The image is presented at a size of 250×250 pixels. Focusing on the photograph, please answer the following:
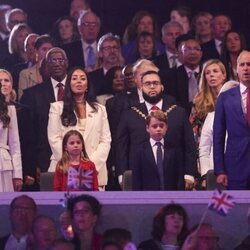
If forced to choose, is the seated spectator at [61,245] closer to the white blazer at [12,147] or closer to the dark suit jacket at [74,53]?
the white blazer at [12,147]

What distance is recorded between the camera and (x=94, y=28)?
45.9 ft

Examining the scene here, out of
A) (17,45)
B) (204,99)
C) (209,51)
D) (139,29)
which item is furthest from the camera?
(139,29)

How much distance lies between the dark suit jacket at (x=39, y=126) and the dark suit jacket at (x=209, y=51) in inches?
71.1

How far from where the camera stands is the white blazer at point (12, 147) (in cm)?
1172

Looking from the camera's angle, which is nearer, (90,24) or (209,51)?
(209,51)

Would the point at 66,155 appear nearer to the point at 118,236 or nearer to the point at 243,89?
the point at 243,89

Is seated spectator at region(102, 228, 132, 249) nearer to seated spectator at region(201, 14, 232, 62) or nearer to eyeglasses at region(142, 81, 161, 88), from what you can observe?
eyeglasses at region(142, 81, 161, 88)

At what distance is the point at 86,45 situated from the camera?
45.9ft

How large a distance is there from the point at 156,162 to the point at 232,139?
0.69 metres

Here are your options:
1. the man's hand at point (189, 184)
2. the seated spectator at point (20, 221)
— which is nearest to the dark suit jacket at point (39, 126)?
the man's hand at point (189, 184)

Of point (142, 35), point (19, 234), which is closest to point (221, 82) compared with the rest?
point (142, 35)

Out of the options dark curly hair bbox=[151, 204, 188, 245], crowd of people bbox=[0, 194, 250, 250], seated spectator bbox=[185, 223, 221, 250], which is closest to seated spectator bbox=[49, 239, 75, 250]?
crowd of people bbox=[0, 194, 250, 250]

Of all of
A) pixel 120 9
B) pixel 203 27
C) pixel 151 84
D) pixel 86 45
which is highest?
pixel 120 9

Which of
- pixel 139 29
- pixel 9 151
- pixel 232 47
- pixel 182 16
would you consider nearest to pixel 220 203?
pixel 9 151
